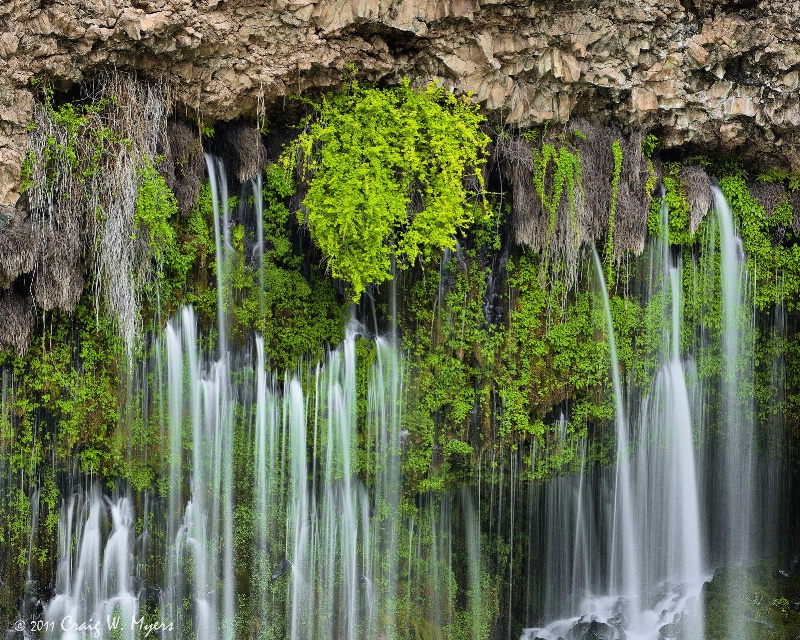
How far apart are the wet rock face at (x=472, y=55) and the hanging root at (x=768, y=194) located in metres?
0.32

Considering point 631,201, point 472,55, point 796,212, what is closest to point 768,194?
point 796,212

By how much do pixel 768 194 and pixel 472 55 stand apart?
4311 millimetres

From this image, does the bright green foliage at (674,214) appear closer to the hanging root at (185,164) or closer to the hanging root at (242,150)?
the hanging root at (242,150)

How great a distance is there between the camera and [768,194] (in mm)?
10648

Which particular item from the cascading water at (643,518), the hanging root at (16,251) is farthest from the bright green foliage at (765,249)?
the hanging root at (16,251)

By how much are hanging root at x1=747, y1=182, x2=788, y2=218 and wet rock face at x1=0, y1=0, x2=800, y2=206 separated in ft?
1.03

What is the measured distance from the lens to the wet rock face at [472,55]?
789 cm

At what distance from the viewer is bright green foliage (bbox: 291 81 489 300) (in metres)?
8.79

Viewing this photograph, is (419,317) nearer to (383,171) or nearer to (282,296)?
(282,296)

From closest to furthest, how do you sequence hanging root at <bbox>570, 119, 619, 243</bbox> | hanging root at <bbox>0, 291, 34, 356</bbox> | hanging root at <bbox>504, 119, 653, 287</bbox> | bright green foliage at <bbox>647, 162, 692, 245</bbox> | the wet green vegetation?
1. hanging root at <bbox>0, 291, 34, 356</bbox>
2. the wet green vegetation
3. hanging root at <bbox>504, 119, 653, 287</bbox>
4. hanging root at <bbox>570, 119, 619, 243</bbox>
5. bright green foliage at <bbox>647, 162, 692, 245</bbox>

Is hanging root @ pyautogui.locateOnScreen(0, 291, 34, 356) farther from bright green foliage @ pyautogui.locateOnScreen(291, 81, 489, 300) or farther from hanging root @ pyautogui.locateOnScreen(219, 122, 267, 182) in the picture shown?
bright green foliage @ pyautogui.locateOnScreen(291, 81, 489, 300)

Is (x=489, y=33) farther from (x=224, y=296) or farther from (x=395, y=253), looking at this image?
(x=224, y=296)

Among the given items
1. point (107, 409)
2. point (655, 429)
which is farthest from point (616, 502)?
point (107, 409)

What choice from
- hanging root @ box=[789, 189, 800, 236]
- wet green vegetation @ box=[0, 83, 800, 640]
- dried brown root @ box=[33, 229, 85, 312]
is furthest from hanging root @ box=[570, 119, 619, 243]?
dried brown root @ box=[33, 229, 85, 312]
